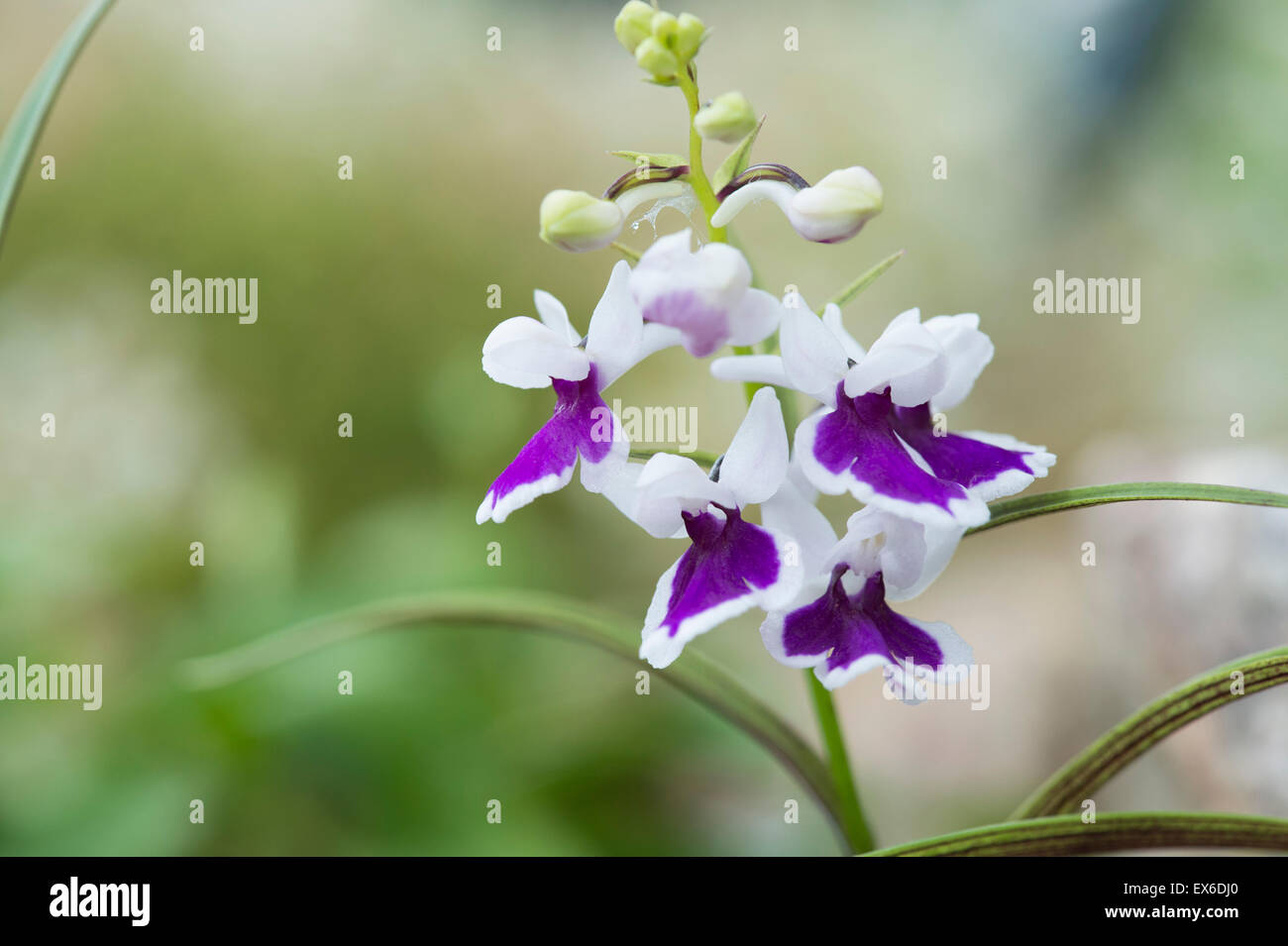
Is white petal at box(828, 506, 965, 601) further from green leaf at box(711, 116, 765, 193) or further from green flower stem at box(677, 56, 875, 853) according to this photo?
green leaf at box(711, 116, 765, 193)

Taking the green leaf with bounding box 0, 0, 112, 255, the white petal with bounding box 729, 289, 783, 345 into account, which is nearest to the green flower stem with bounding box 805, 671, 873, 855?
the white petal with bounding box 729, 289, 783, 345

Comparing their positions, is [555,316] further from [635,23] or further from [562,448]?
[635,23]

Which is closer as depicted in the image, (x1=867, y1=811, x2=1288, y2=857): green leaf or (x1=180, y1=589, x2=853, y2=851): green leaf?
(x1=867, y1=811, x2=1288, y2=857): green leaf

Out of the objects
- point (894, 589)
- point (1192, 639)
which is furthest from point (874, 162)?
point (894, 589)

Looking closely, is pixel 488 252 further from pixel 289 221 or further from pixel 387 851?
pixel 387 851

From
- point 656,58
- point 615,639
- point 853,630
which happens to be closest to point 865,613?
point 853,630

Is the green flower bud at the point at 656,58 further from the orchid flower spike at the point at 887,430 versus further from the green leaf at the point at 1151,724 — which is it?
the green leaf at the point at 1151,724
